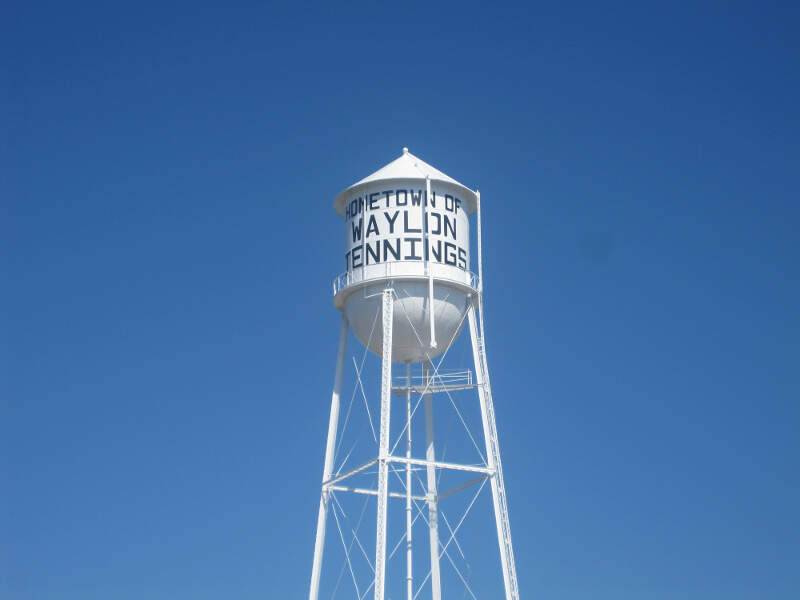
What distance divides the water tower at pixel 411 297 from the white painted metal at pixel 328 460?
0.07 feet

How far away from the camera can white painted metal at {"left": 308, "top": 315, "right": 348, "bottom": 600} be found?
95.3ft

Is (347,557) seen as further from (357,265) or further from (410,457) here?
(357,265)

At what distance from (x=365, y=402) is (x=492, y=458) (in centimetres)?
326

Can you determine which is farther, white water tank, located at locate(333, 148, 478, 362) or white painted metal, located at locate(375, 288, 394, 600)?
white water tank, located at locate(333, 148, 478, 362)

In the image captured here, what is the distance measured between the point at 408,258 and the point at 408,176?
6.31ft

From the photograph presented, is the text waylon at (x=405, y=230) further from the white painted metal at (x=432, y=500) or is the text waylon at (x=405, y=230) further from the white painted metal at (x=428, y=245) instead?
the white painted metal at (x=432, y=500)

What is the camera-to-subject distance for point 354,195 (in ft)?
101

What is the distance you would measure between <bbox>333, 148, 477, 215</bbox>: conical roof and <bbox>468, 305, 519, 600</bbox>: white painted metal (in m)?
2.60

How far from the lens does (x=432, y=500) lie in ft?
102

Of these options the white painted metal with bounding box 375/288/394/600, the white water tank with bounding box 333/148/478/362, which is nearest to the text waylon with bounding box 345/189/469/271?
the white water tank with bounding box 333/148/478/362

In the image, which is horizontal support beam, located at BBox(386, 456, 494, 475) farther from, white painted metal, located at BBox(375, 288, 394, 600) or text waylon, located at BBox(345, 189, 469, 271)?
text waylon, located at BBox(345, 189, 469, 271)

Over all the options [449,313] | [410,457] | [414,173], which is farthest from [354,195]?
[410,457]

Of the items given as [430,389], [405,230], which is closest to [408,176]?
[405,230]

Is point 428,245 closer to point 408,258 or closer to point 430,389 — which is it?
point 408,258
